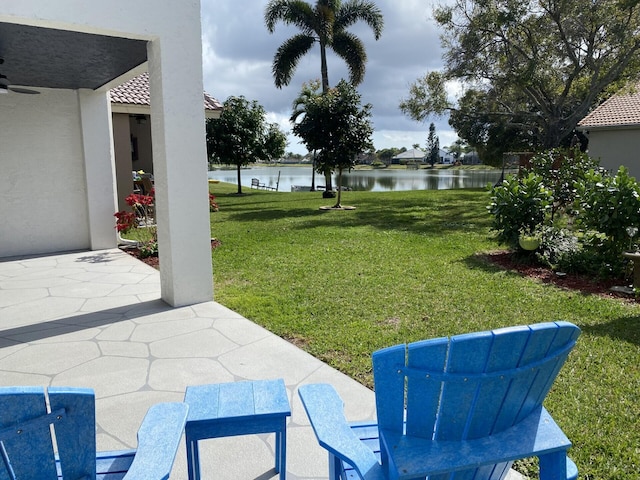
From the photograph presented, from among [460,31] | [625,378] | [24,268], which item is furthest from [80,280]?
[460,31]

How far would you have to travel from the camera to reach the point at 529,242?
7125 mm

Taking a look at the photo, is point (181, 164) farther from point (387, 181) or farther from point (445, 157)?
point (445, 157)

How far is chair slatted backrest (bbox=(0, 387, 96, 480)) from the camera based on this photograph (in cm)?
126

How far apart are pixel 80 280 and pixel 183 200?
2.47m

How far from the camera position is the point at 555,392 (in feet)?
10.7

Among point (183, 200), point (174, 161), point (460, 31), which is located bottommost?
point (183, 200)

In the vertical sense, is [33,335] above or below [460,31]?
below

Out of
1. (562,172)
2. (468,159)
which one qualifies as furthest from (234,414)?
(468,159)

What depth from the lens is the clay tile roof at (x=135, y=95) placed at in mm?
10508

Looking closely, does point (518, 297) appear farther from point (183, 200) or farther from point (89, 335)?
point (89, 335)

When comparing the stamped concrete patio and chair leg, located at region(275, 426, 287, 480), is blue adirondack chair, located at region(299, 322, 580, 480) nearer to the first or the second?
chair leg, located at region(275, 426, 287, 480)

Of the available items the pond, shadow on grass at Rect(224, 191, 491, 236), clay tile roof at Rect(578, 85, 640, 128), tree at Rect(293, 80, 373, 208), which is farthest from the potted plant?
the pond

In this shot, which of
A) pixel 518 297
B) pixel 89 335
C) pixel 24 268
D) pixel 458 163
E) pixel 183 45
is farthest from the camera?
pixel 458 163

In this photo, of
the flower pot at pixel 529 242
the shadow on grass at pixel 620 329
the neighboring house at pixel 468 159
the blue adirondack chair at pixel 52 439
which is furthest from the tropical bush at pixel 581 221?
the neighboring house at pixel 468 159
